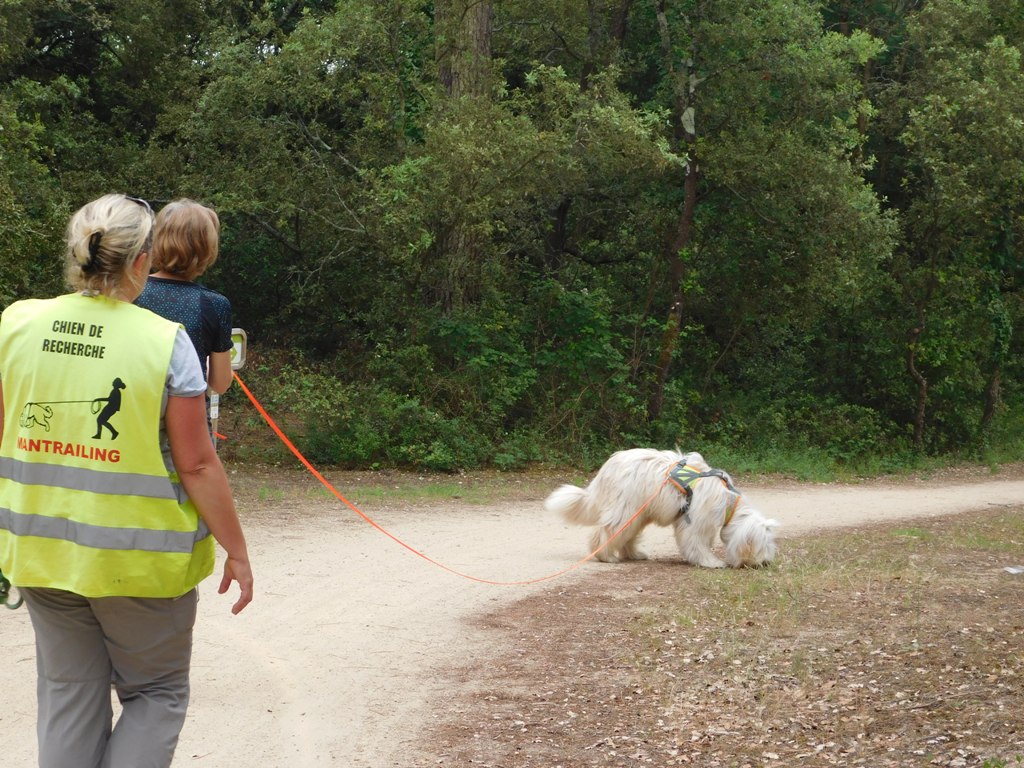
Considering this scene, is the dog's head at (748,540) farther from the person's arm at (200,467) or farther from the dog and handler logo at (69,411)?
the dog and handler logo at (69,411)

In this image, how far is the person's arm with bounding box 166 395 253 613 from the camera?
3020mm

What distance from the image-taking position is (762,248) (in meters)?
20.3

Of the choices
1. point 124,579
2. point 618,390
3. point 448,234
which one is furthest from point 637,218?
point 124,579

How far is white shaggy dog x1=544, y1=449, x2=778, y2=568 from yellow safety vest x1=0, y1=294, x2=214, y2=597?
6.29 metres

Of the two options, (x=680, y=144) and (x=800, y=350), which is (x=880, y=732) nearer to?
(x=680, y=144)

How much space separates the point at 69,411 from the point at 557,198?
15617 millimetres

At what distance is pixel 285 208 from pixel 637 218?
679cm

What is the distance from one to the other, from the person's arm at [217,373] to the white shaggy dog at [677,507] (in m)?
5.09

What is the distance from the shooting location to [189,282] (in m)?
4.25

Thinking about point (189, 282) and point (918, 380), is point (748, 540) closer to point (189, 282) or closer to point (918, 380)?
point (189, 282)

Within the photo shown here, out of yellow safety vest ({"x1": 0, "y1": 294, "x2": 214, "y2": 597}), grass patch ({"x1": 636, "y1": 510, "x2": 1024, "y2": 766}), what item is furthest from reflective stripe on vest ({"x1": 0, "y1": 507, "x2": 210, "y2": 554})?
grass patch ({"x1": 636, "y1": 510, "x2": 1024, "y2": 766})

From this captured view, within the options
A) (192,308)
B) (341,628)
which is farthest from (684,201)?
(192,308)

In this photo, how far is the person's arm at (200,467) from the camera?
3020 millimetres

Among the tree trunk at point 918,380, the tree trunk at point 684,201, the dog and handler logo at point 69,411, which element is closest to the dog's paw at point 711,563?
the dog and handler logo at point 69,411
